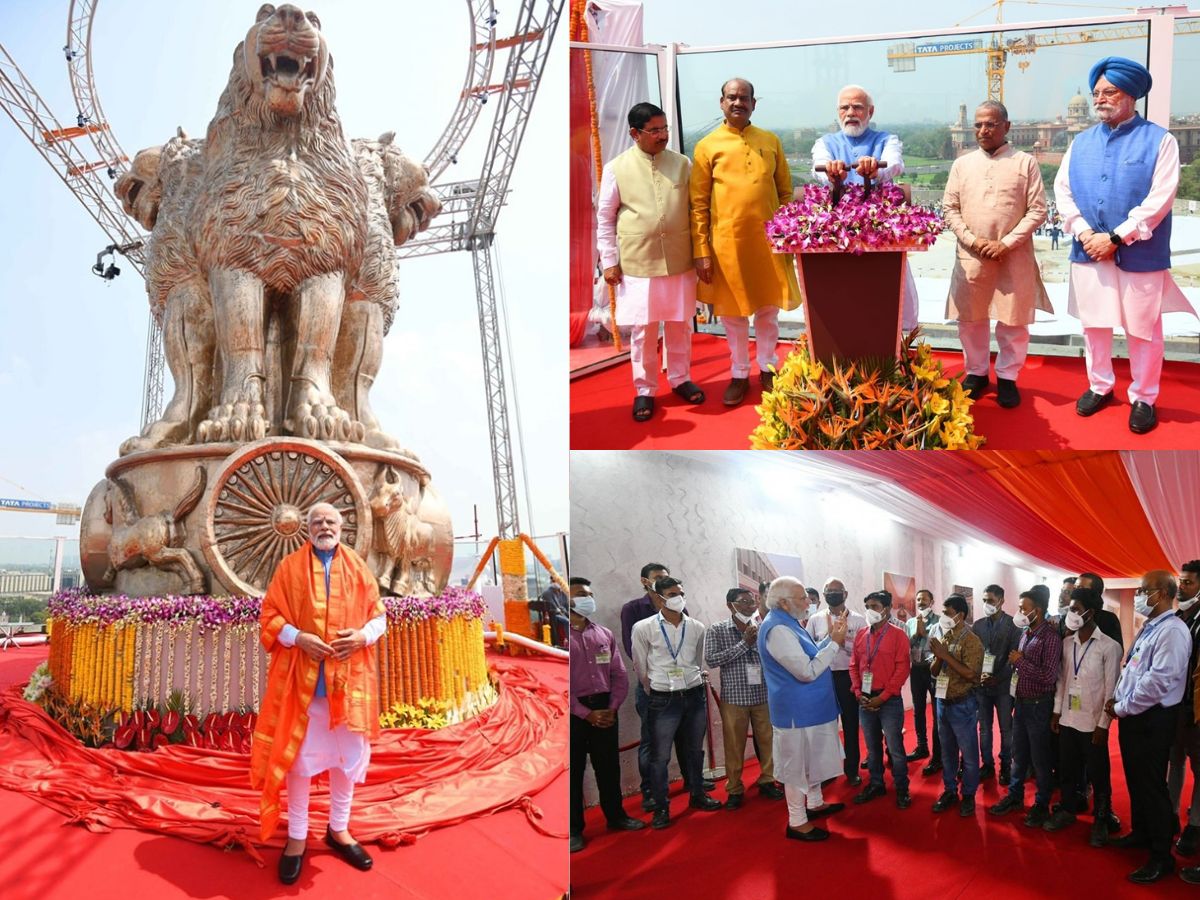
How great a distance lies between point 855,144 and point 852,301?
0.91 metres

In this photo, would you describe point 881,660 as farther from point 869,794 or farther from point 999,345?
point 999,345

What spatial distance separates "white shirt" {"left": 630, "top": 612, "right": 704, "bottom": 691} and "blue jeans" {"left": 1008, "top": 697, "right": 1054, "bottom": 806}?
→ 3.15 ft

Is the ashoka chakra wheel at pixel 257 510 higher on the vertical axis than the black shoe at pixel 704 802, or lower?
higher

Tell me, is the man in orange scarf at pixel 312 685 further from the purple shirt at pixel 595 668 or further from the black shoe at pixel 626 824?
the black shoe at pixel 626 824

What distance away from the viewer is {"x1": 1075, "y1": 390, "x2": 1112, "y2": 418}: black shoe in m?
3.36

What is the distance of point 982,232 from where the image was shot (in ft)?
11.6

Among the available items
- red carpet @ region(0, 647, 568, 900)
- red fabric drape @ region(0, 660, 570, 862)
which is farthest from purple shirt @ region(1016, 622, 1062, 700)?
red fabric drape @ region(0, 660, 570, 862)

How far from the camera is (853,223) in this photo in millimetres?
3148

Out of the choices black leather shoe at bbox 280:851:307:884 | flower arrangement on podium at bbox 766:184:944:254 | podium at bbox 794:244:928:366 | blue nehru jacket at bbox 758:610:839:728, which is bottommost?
black leather shoe at bbox 280:851:307:884

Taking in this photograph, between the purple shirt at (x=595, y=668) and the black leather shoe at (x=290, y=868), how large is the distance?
3.91ft

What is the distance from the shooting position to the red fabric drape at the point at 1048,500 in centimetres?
290

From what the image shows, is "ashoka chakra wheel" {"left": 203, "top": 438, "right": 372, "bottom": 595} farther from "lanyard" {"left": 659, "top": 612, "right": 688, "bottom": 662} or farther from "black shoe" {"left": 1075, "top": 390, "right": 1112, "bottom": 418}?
"black shoe" {"left": 1075, "top": 390, "right": 1112, "bottom": 418}

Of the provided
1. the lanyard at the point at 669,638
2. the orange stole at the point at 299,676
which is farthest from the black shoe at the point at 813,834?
the orange stole at the point at 299,676

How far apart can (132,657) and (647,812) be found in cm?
311
